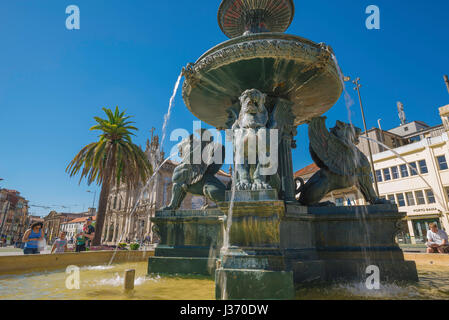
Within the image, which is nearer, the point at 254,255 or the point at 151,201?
the point at 254,255

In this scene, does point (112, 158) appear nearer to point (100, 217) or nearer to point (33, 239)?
point (100, 217)

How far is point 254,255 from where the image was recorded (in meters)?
3.13

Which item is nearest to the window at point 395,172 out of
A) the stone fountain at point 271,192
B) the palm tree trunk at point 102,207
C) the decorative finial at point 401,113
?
the decorative finial at point 401,113

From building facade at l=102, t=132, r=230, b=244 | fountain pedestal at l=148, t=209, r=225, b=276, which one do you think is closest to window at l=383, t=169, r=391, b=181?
building facade at l=102, t=132, r=230, b=244

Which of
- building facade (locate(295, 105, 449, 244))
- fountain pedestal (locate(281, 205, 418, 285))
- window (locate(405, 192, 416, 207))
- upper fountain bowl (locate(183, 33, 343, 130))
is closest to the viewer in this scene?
fountain pedestal (locate(281, 205, 418, 285))

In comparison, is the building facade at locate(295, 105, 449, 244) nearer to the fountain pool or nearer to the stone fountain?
the stone fountain

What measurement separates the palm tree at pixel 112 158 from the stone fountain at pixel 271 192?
1145cm

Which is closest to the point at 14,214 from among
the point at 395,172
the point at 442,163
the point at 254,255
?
the point at 395,172

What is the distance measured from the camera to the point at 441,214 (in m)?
21.7

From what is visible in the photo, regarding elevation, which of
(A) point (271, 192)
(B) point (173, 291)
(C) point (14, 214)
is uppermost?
(C) point (14, 214)

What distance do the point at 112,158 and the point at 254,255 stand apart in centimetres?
1492

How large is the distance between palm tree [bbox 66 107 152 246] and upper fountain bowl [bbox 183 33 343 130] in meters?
11.4

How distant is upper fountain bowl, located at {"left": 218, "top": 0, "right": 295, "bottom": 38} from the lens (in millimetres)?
6414

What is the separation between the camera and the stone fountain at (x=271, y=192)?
3.21 m
